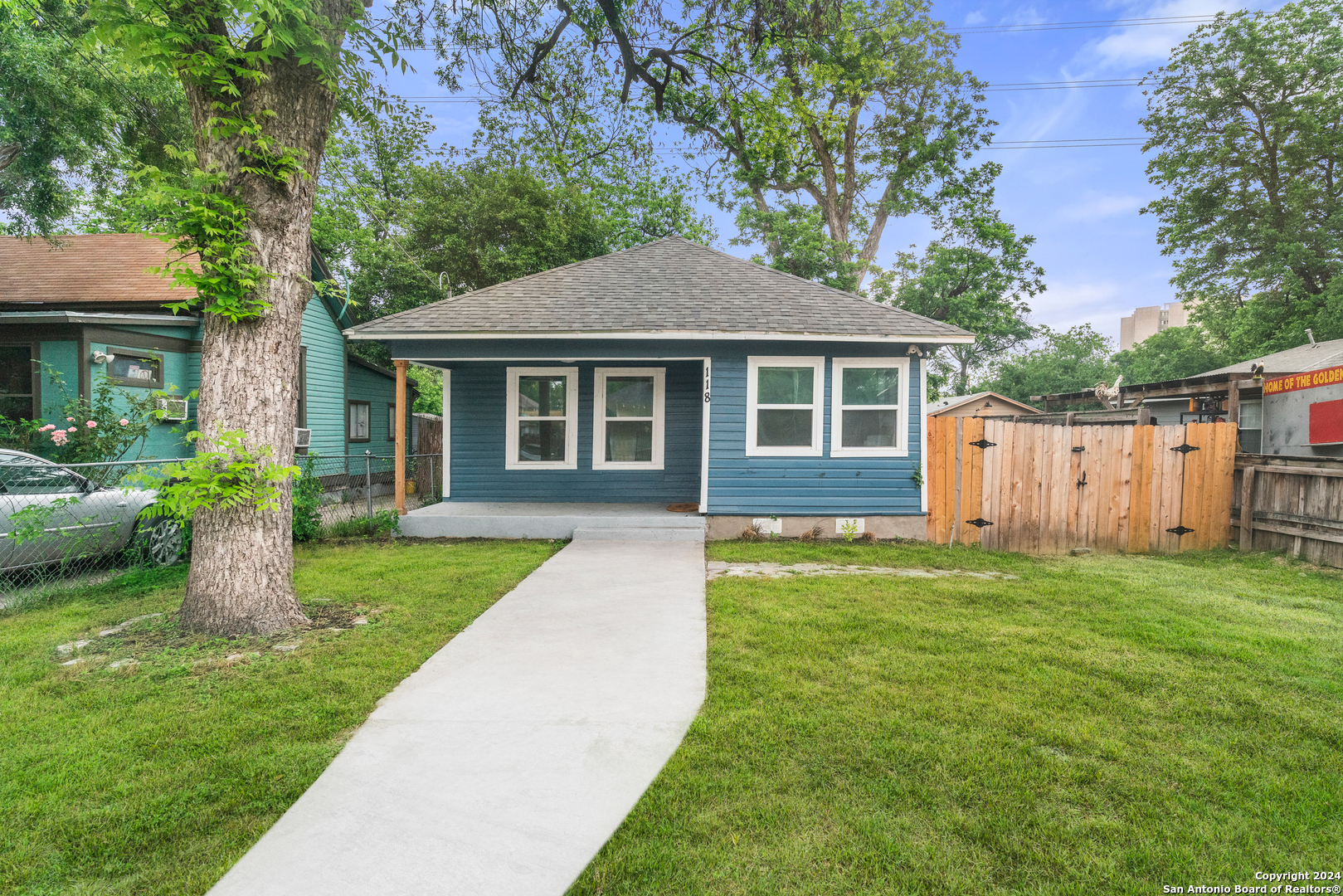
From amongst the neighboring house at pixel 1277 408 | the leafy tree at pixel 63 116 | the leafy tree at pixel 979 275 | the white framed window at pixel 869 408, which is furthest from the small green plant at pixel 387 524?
the leafy tree at pixel 979 275

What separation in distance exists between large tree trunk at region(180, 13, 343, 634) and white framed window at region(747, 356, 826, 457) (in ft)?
18.6

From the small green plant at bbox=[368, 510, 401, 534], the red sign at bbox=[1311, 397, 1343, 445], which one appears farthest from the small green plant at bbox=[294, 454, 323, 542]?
the red sign at bbox=[1311, 397, 1343, 445]

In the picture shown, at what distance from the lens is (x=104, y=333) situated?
354 inches

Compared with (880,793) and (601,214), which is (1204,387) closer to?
(880,793)

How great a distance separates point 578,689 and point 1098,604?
15.1 ft

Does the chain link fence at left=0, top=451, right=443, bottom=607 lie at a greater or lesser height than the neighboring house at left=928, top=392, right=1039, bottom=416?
lesser

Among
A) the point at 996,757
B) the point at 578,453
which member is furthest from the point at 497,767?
the point at 578,453

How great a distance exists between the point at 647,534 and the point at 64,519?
19.2 feet

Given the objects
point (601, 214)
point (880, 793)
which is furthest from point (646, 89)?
point (601, 214)

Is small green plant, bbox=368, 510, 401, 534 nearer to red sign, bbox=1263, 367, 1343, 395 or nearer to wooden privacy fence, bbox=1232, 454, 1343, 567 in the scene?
wooden privacy fence, bbox=1232, 454, 1343, 567

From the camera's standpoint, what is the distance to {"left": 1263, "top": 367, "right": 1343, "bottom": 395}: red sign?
8.77 m

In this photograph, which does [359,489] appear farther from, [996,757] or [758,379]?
[996,757]

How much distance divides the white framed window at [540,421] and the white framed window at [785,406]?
3056 millimetres

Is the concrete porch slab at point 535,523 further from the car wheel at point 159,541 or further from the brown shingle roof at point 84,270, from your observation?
the brown shingle roof at point 84,270
